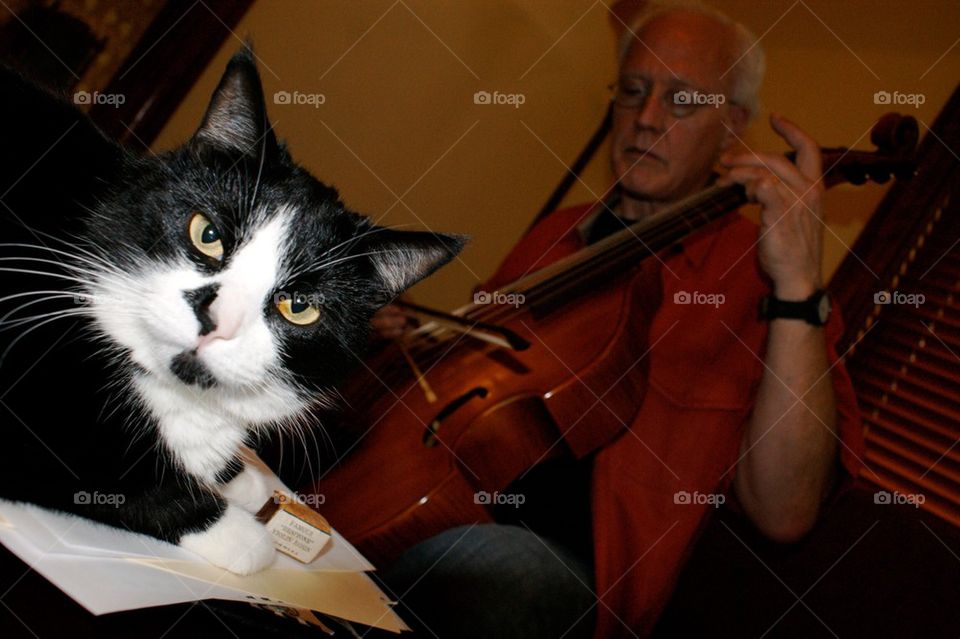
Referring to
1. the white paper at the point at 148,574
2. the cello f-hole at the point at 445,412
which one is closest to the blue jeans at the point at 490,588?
the cello f-hole at the point at 445,412

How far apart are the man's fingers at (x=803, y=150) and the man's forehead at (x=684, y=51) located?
250mm

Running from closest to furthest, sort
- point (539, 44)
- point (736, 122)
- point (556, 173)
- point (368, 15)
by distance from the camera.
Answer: point (736, 122)
point (368, 15)
point (539, 44)
point (556, 173)

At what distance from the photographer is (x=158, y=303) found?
530 millimetres

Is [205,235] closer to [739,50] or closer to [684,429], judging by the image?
[684,429]

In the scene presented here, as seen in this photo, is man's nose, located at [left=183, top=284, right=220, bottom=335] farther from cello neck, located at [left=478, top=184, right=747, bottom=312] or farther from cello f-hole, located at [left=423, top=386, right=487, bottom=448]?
cello neck, located at [left=478, top=184, right=747, bottom=312]

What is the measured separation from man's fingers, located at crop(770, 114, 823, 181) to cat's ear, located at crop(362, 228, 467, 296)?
88 centimetres

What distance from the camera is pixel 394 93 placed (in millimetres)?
1794

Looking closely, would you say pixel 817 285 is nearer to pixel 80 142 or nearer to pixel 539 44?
pixel 80 142

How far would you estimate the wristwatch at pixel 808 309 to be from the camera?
3.49 ft

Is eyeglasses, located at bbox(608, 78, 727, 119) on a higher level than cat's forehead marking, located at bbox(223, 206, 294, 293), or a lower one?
higher

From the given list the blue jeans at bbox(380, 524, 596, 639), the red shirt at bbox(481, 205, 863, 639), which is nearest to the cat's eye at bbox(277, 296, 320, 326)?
the blue jeans at bbox(380, 524, 596, 639)

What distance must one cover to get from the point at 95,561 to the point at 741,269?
4.20 feet

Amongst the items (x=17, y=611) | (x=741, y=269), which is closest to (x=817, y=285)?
(x=741, y=269)

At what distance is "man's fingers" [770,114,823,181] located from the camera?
1.16 meters
